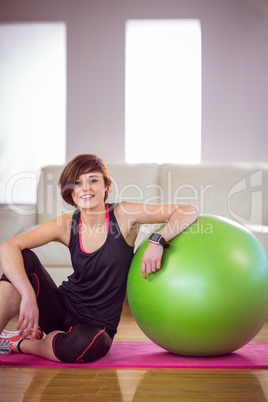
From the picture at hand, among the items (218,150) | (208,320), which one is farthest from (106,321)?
(218,150)

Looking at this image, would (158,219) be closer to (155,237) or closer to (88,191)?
(155,237)

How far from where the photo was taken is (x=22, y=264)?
1.74m

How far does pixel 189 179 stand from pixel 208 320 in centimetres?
189

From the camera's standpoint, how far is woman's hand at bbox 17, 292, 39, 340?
162 cm

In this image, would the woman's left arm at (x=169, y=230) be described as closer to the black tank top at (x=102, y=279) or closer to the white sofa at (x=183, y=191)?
the black tank top at (x=102, y=279)

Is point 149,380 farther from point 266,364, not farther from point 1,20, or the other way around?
point 1,20

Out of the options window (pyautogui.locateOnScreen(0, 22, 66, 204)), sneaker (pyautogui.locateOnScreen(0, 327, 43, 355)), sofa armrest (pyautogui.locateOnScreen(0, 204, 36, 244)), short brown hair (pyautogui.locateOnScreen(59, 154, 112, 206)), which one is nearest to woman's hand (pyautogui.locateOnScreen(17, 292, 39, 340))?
sneaker (pyautogui.locateOnScreen(0, 327, 43, 355))

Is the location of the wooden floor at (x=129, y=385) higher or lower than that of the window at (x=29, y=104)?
lower

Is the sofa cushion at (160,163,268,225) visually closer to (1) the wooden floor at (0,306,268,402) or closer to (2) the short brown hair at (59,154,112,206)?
(2) the short brown hair at (59,154,112,206)

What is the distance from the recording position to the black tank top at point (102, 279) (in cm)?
184

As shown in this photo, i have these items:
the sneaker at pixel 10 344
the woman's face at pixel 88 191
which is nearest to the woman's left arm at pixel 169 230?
the woman's face at pixel 88 191

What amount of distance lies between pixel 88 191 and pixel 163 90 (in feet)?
8.53

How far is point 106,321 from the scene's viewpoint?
6.01 ft

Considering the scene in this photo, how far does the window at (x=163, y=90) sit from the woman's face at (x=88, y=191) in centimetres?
232
